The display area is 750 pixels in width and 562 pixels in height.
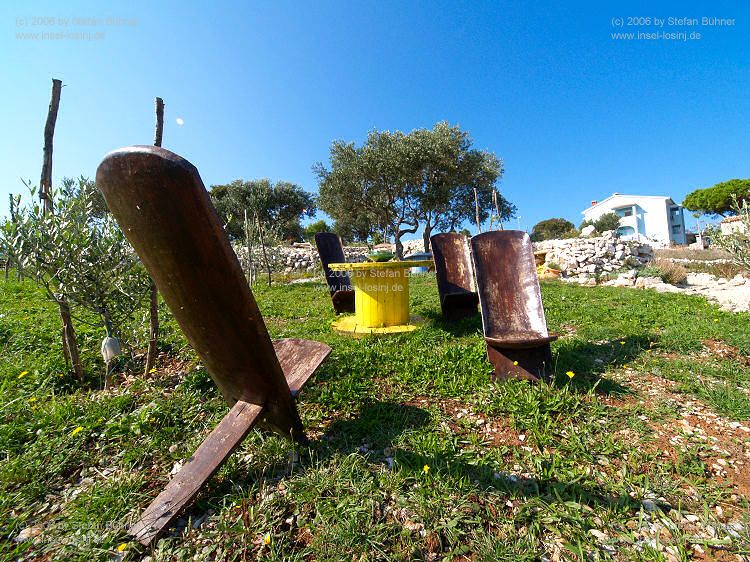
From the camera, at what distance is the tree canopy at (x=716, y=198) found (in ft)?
115

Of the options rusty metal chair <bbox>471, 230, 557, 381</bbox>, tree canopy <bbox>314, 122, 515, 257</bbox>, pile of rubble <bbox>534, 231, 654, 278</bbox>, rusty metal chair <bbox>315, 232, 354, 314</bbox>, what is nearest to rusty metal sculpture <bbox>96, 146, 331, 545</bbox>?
rusty metal chair <bbox>471, 230, 557, 381</bbox>

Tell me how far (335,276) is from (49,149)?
13.2 feet

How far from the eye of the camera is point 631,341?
362cm

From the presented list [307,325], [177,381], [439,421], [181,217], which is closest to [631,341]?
[439,421]

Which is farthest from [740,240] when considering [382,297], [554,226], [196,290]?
[554,226]

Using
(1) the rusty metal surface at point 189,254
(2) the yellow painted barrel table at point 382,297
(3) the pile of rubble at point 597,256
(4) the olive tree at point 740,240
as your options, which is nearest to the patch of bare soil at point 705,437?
(1) the rusty metal surface at point 189,254

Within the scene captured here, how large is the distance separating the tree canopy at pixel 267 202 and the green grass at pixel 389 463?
2419cm

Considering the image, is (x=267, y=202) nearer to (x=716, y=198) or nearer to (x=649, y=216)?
(x=649, y=216)

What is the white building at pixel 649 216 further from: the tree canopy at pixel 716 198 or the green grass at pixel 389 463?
the green grass at pixel 389 463

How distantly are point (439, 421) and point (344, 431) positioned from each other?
0.67 m

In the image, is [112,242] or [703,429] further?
[112,242]

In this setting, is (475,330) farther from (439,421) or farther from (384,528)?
(384,528)

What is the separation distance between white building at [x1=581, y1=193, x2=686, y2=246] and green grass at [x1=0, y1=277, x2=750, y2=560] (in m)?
49.2

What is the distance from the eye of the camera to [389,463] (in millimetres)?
1789
